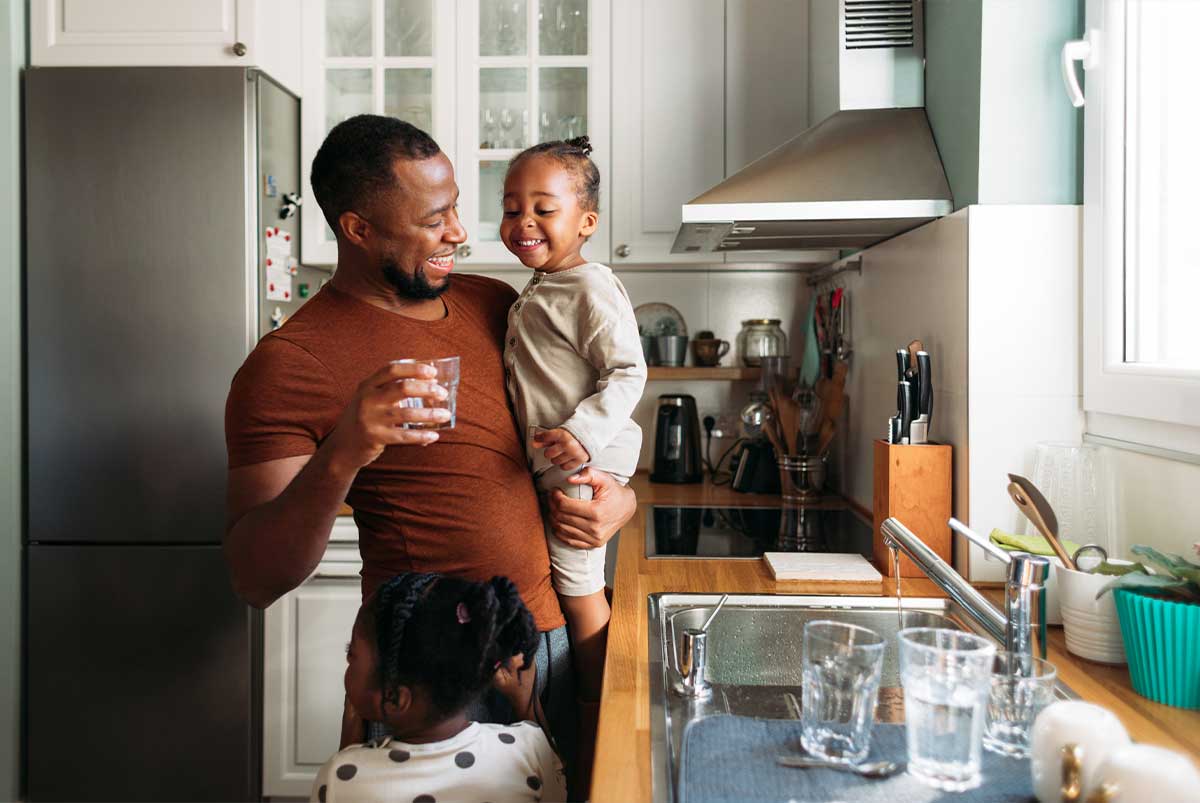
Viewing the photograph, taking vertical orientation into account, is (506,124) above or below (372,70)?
below

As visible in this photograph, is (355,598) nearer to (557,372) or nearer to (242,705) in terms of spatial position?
(242,705)

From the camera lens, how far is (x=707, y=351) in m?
2.69

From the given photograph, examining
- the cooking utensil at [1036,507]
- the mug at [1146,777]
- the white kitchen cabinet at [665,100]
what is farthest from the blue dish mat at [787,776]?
the white kitchen cabinet at [665,100]

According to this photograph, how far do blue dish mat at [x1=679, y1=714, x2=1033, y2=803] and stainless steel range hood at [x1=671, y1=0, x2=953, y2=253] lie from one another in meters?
1.01

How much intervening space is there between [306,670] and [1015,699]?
5.90 ft

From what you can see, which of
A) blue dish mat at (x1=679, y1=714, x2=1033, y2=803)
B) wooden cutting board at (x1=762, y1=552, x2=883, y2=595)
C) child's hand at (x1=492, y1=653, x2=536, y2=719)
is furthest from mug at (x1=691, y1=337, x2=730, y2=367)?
blue dish mat at (x1=679, y1=714, x2=1033, y2=803)

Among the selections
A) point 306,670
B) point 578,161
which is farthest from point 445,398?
point 306,670

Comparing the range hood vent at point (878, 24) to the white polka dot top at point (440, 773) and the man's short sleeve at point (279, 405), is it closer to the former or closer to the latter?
the man's short sleeve at point (279, 405)

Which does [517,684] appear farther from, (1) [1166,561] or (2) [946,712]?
(1) [1166,561]

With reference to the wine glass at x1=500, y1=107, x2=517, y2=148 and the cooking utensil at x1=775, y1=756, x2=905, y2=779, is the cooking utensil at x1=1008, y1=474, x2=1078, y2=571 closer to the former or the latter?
the cooking utensil at x1=775, y1=756, x2=905, y2=779

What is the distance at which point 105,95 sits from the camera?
217 centimetres

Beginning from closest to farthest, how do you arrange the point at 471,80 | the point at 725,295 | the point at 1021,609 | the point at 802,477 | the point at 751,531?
1. the point at 1021,609
2. the point at 751,531
3. the point at 802,477
4. the point at 471,80
5. the point at 725,295

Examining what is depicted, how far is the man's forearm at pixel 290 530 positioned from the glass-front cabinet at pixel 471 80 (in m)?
1.43

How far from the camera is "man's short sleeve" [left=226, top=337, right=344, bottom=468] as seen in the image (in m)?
1.16
